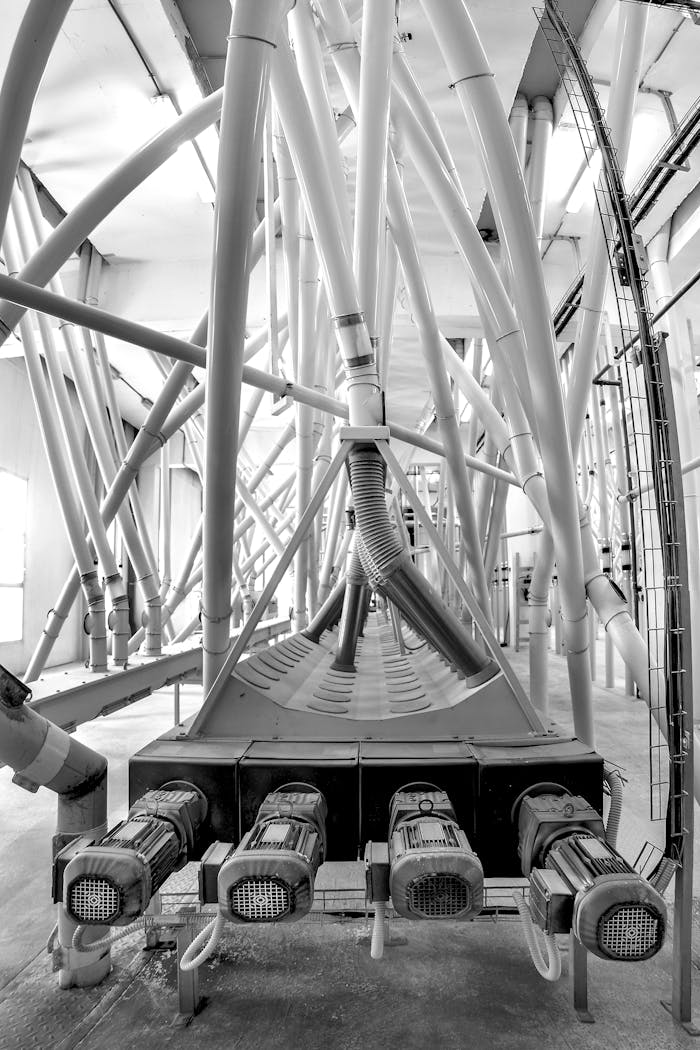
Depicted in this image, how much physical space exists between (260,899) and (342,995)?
3.05 ft

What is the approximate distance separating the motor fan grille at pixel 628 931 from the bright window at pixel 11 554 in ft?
29.0

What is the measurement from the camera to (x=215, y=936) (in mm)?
1281

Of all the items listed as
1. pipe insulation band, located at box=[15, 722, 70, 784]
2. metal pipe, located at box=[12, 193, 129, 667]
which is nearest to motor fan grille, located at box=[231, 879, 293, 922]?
pipe insulation band, located at box=[15, 722, 70, 784]

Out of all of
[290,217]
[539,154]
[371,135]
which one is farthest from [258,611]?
[539,154]

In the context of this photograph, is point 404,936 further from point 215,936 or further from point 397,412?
point 397,412

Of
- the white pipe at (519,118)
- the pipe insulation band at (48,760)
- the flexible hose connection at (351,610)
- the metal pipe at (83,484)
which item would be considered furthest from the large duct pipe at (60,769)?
the white pipe at (519,118)

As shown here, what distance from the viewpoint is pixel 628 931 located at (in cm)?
88

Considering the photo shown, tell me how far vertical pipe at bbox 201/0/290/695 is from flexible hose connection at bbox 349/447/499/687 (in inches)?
14.3

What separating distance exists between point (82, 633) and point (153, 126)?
8613mm

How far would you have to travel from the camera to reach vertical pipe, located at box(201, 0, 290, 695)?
1.21 metres

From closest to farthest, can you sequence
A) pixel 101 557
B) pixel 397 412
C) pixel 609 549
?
A: pixel 101 557, pixel 609 549, pixel 397 412

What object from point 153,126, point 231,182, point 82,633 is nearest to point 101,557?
point 231,182

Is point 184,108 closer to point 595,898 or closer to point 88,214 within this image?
point 88,214

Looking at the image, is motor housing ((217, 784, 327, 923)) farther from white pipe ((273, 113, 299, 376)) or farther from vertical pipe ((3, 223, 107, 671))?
white pipe ((273, 113, 299, 376))
